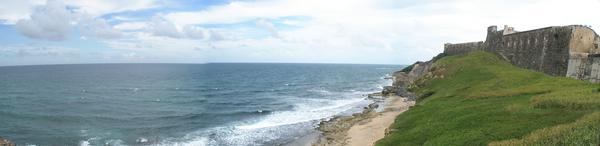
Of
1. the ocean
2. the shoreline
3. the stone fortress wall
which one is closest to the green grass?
the shoreline

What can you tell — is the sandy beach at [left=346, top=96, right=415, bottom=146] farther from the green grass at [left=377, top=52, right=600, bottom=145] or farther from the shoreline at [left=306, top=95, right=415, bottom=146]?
the green grass at [left=377, top=52, right=600, bottom=145]

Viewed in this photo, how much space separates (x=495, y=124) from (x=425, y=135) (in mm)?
5365

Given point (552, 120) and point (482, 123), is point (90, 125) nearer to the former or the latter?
point (482, 123)

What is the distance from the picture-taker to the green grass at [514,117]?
1975cm

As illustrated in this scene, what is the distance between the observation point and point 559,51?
55719mm

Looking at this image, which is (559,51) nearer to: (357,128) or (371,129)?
(371,129)

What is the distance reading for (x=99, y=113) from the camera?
2736 inches

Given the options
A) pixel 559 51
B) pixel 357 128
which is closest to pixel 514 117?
pixel 357 128

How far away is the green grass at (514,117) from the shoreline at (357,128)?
3198 millimetres

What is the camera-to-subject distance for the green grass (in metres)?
19.8

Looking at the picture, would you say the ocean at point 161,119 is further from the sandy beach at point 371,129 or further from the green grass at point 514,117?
the green grass at point 514,117

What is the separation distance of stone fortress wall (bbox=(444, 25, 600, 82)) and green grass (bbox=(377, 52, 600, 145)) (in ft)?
14.2


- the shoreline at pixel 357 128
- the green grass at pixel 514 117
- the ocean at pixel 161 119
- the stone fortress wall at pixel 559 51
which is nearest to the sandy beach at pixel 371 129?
the shoreline at pixel 357 128

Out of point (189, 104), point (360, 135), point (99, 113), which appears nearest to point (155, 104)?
point (189, 104)
